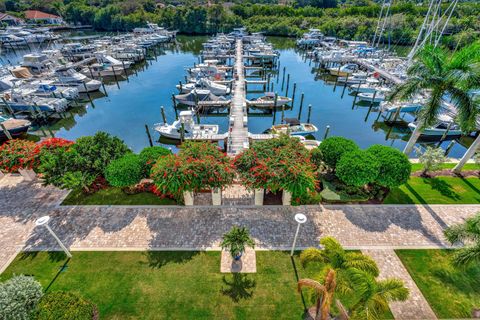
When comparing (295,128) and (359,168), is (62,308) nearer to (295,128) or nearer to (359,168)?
(359,168)

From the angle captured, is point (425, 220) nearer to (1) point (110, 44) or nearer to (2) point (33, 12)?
(1) point (110, 44)

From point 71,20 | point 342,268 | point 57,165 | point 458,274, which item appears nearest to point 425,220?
point 458,274

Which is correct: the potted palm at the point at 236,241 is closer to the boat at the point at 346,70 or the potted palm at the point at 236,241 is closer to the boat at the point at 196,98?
the boat at the point at 196,98

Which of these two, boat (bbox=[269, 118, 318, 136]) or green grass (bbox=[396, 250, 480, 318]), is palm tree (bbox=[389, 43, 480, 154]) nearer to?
green grass (bbox=[396, 250, 480, 318])

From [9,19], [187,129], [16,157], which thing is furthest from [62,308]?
[9,19]

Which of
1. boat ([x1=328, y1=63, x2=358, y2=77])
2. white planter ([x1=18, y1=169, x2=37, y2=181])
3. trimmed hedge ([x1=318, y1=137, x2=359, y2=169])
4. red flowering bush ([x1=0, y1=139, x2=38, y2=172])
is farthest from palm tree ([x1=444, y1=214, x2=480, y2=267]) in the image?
boat ([x1=328, y1=63, x2=358, y2=77])
